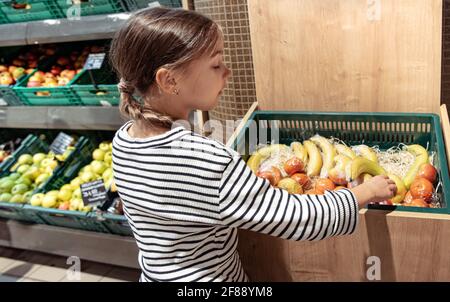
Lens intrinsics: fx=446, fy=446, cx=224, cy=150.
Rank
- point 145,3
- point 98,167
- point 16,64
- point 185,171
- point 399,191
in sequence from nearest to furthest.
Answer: point 185,171 < point 399,191 < point 145,3 < point 98,167 < point 16,64

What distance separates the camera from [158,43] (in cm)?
100

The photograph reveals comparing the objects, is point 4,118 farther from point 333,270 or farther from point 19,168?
point 333,270

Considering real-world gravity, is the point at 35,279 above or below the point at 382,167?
below

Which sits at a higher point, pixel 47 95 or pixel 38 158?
pixel 47 95

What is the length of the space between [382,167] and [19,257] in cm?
236

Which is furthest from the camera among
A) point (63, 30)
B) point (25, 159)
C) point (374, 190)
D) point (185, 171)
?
point (25, 159)

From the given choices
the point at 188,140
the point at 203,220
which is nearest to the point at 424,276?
the point at 203,220

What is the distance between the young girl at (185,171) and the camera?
1.00 metres

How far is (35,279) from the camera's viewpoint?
8.58 ft

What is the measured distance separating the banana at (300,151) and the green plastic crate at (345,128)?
109 millimetres

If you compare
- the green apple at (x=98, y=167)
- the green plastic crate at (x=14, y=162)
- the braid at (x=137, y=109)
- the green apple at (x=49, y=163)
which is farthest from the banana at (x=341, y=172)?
the green apple at (x=49, y=163)

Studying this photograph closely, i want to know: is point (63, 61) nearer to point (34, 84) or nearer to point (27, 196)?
point (34, 84)

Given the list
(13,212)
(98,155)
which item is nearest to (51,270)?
(13,212)

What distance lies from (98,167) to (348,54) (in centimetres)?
170
